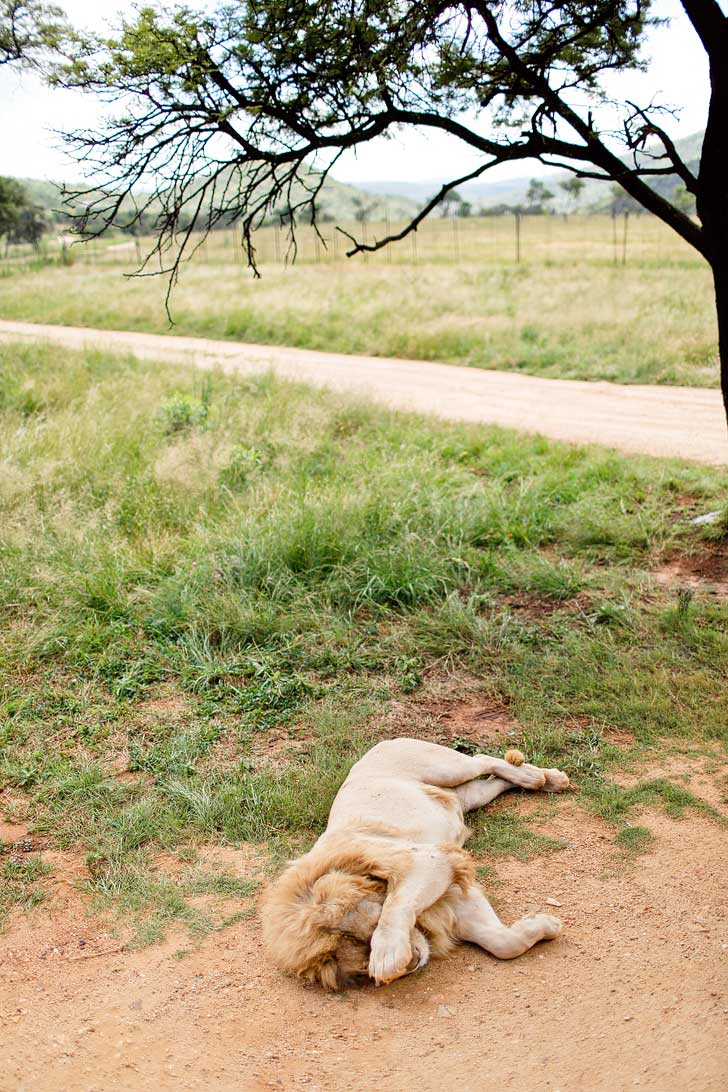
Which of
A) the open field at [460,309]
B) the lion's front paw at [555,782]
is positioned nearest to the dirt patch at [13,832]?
the lion's front paw at [555,782]

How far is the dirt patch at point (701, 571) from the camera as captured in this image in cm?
662

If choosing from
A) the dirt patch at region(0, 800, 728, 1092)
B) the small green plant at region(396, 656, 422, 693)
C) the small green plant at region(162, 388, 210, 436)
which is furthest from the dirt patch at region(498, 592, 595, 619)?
the small green plant at region(162, 388, 210, 436)

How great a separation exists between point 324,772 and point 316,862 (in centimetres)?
123

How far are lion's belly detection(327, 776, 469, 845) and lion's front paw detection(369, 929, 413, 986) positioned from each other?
1.64 ft

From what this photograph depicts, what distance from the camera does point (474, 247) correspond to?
45812 mm

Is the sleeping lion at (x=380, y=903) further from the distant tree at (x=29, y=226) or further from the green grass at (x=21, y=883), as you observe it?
the distant tree at (x=29, y=226)

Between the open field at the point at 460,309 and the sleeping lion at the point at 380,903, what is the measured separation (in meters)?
11.7

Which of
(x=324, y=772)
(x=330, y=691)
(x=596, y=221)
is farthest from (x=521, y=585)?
(x=596, y=221)

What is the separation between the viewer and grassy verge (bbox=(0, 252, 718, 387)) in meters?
15.7

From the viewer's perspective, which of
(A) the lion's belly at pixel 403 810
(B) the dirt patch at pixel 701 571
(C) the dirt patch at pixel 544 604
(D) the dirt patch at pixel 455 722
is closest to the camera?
(A) the lion's belly at pixel 403 810

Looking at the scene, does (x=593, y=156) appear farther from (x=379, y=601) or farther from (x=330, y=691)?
(x=330, y=691)

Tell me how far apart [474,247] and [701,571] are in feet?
138

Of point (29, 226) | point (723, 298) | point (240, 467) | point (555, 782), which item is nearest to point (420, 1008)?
point (555, 782)

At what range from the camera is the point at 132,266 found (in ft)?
135
